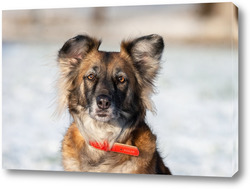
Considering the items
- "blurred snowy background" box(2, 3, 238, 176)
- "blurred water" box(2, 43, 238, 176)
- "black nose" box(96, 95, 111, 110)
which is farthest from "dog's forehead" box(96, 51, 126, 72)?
"blurred water" box(2, 43, 238, 176)

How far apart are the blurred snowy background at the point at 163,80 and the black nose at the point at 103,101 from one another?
1.35ft

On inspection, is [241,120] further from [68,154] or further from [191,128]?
[68,154]

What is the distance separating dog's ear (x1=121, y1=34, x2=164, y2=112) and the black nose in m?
0.34

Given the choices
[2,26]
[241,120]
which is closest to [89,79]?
[2,26]

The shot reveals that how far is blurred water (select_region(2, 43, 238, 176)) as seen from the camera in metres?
4.45

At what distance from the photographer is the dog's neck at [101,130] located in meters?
4.61

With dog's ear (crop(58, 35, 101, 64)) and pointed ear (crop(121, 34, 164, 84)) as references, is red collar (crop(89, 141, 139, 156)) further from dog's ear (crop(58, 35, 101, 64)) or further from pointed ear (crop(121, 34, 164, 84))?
dog's ear (crop(58, 35, 101, 64))

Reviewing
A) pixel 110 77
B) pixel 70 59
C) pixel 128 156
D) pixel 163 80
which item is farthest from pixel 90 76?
pixel 128 156

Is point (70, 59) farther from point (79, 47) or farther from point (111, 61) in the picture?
point (111, 61)

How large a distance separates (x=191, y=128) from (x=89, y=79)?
3.21 feet

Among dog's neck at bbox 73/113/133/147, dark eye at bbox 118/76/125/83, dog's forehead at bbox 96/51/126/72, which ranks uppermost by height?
dog's forehead at bbox 96/51/126/72

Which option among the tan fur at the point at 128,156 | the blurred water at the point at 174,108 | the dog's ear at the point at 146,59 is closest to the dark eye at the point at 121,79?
the dog's ear at the point at 146,59

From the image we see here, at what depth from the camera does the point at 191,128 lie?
14.8 ft

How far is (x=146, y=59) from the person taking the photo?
15.2ft
